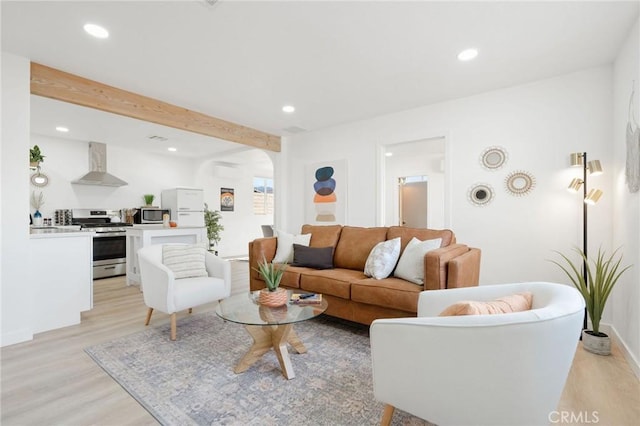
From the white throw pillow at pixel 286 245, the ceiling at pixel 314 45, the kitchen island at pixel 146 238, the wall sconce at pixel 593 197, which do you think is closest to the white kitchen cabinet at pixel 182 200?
the kitchen island at pixel 146 238

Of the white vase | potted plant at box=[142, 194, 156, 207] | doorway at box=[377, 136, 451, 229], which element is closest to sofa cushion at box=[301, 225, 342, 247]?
the white vase

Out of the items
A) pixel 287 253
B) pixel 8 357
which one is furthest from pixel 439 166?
pixel 8 357

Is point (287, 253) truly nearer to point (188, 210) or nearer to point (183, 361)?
point (183, 361)

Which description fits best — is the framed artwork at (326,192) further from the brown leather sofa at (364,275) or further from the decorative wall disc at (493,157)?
the decorative wall disc at (493,157)

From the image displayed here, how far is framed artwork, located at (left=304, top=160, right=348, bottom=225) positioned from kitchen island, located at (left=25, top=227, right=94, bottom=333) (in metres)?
3.08

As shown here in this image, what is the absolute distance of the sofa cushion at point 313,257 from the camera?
3387mm

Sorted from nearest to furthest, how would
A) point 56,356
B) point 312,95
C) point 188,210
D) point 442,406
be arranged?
1. point 442,406
2. point 56,356
3. point 312,95
4. point 188,210

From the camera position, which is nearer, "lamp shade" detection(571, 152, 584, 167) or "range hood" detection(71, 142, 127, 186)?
"lamp shade" detection(571, 152, 584, 167)

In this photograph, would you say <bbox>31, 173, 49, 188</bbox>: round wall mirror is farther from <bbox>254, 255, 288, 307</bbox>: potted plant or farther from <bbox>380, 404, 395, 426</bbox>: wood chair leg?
<bbox>380, 404, 395, 426</bbox>: wood chair leg

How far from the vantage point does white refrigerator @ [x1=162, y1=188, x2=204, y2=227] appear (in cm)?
636

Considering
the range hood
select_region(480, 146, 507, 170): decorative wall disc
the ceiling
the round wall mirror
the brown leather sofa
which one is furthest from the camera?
the range hood

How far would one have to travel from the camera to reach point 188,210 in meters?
6.50

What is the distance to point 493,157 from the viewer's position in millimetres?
3549

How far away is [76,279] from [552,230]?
499cm
